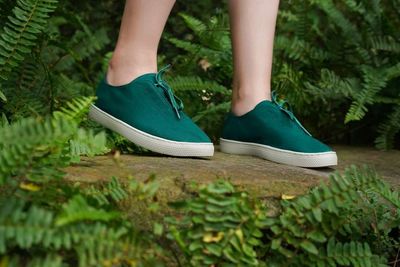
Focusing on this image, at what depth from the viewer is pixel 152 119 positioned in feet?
7.03

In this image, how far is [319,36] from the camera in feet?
12.5

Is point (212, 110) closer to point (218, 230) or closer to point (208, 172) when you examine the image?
point (208, 172)

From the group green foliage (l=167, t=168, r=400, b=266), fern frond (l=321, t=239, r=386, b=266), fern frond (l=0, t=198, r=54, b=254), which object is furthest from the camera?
fern frond (l=321, t=239, r=386, b=266)

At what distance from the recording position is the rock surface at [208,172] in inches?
69.8

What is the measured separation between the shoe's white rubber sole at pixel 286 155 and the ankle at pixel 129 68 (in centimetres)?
45

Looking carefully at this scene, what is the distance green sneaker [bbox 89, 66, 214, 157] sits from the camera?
2.13 meters

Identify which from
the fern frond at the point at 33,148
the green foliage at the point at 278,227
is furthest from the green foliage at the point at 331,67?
the fern frond at the point at 33,148

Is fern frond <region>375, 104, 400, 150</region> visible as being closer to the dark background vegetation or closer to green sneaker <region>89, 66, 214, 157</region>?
the dark background vegetation

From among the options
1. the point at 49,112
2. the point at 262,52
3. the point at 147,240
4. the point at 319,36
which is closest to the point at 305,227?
the point at 147,240

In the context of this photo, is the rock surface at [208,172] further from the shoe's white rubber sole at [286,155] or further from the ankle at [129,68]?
the ankle at [129,68]

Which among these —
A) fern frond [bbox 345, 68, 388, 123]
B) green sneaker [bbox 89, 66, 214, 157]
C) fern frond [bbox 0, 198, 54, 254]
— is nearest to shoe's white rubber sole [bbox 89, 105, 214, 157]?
green sneaker [bbox 89, 66, 214, 157]

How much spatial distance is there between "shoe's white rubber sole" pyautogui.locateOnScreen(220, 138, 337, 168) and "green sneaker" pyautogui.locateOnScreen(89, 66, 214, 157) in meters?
0.24

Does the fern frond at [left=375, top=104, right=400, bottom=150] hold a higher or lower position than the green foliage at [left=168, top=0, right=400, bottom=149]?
lower

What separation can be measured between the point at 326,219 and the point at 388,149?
1.46m
